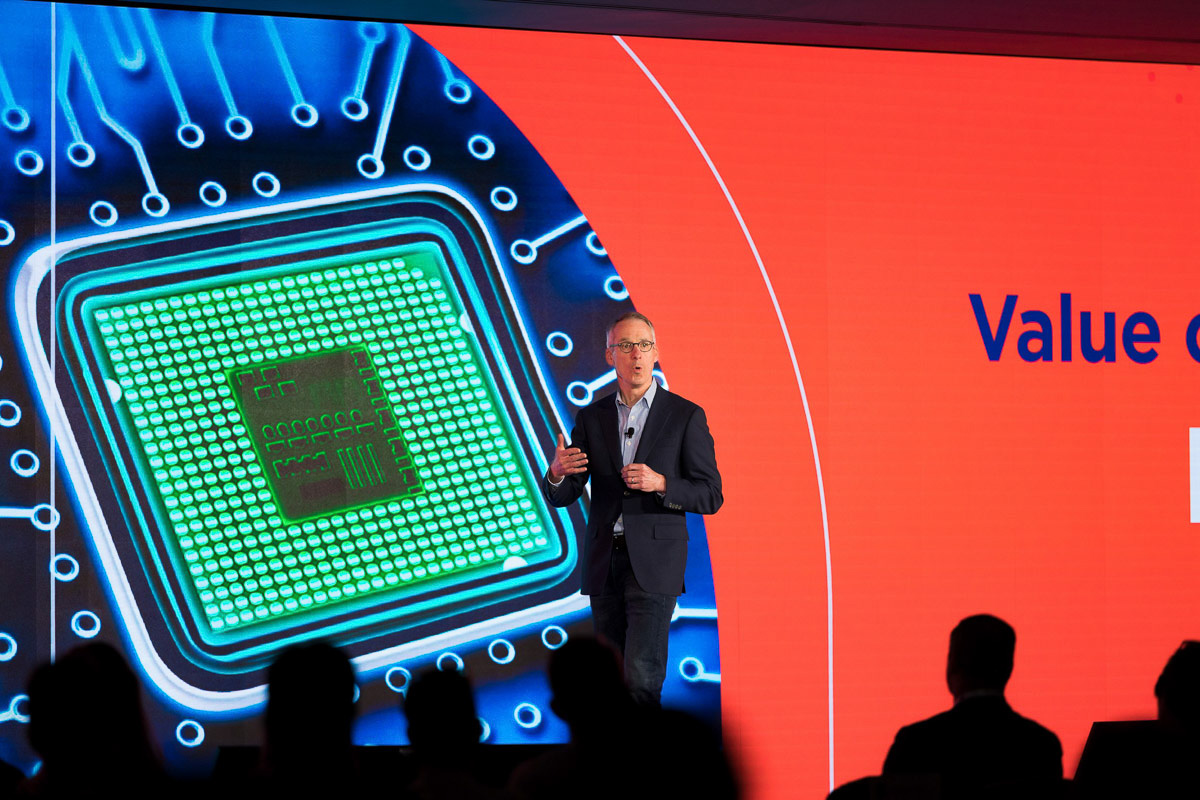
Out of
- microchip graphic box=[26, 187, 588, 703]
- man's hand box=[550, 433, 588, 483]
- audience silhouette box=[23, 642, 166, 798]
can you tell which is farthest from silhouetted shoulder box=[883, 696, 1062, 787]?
microchip graphic box=[26, 187, 588, 703]

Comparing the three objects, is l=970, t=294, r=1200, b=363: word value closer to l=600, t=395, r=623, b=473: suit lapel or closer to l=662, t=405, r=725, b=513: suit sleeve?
l=662, t=405, r=725, b=513: suit sleeve

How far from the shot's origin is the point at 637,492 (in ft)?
12.1

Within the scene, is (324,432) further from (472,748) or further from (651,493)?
(472,748)

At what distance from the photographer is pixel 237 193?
4207 mm

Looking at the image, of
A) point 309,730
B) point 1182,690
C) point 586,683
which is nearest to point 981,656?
point 1182,690

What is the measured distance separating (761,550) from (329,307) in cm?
179

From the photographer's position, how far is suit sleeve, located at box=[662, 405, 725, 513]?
3633 millimetres

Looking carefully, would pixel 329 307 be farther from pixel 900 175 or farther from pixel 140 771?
pixel 140 771

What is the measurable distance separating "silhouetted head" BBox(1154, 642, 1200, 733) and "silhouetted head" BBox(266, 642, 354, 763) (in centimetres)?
136

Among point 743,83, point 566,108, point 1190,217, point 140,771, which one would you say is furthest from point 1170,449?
point 140,771

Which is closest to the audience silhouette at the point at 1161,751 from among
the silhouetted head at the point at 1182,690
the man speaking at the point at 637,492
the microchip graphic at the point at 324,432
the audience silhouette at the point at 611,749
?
the silhouetted head at the point at 1182,690

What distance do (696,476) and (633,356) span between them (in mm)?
413

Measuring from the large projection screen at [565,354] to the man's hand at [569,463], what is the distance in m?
0.64

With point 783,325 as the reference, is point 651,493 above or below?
below
